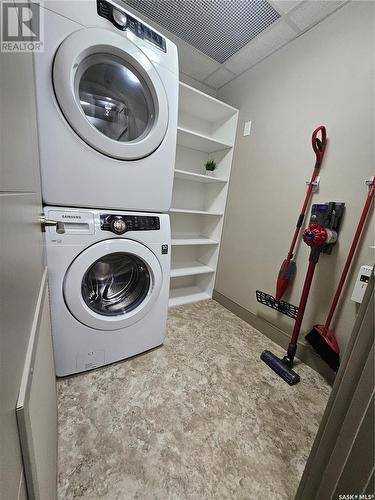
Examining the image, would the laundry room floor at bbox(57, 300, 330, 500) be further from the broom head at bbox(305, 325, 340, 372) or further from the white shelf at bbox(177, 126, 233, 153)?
the white shelf at bbox(177, 126, 233, 153)

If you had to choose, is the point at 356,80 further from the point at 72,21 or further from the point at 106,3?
the point at 72,21

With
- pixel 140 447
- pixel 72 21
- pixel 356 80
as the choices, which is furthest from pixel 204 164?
pixel 140 447

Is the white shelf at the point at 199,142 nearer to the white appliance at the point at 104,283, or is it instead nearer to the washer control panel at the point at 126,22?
the washer control panel at the point at 126,22

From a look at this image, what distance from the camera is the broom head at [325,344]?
1132 millimetres

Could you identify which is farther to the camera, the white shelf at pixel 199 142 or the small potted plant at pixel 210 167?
the small potted plant at pixel 210 167

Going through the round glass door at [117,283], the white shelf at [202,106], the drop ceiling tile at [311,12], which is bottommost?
the round glass door at [117,283]

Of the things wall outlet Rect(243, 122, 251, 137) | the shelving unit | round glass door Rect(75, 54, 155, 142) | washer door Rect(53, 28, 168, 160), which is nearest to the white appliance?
washer door Rect(53, 28, 168, 160)

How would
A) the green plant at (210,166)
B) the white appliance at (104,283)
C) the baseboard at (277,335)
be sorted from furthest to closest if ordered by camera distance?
the green plant at (210,166) < the baseboard at (277,335) < the white appliance at (104,283)

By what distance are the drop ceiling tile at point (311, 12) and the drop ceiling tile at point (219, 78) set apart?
0.61 meters

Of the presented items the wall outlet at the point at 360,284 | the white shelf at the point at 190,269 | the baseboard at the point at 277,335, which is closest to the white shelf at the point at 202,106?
the white shelf at the point at 190,269

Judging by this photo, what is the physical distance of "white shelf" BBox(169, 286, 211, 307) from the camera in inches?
78.2

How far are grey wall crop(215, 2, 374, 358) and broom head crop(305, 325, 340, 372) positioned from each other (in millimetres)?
50

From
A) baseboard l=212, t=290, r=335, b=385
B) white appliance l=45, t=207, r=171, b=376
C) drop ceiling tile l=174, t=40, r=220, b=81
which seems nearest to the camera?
white appliance l=45, t=207, r=171, b=376

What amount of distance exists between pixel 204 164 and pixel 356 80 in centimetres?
128
